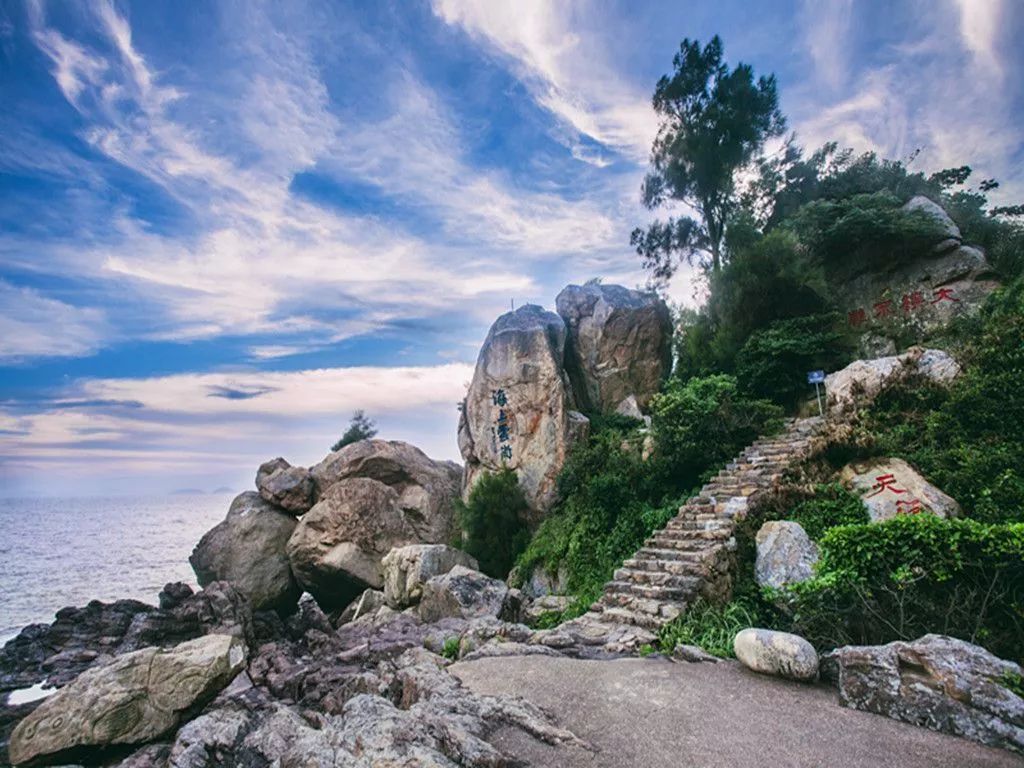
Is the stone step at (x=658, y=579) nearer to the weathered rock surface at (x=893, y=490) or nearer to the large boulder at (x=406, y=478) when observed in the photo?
the weathered rock surface at (x=893, y=490)

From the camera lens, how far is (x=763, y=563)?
23.3 ft

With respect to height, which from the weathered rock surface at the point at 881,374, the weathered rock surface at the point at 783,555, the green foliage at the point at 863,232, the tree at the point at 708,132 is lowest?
the weathered rock surface at the point at 783,555

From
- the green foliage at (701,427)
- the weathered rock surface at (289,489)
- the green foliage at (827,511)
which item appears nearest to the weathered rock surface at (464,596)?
the green foliage at (701,427)

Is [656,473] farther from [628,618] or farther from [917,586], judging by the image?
[917,586]

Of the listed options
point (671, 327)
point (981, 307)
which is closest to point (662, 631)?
point (981, 307)

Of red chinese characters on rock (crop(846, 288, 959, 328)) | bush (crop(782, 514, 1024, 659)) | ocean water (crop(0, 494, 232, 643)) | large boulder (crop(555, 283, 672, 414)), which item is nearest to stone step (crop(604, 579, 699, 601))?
bush (crop(782, 514, 1024, 659))

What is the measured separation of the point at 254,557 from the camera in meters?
17.9

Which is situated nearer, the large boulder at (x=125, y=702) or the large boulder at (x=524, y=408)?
the large boulder at (x=125, y=702)

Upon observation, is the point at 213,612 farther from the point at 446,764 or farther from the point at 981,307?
the point at 981,307

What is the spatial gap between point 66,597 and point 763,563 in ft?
87.7

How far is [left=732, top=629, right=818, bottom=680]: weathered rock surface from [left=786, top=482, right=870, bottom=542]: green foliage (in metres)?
3.11

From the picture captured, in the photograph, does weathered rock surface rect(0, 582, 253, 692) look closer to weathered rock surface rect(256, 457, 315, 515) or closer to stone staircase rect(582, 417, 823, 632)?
weathered rock surface rect(256, 457, 315, 515)

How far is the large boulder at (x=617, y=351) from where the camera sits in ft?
60.0

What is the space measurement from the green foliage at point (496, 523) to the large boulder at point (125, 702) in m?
8.32
